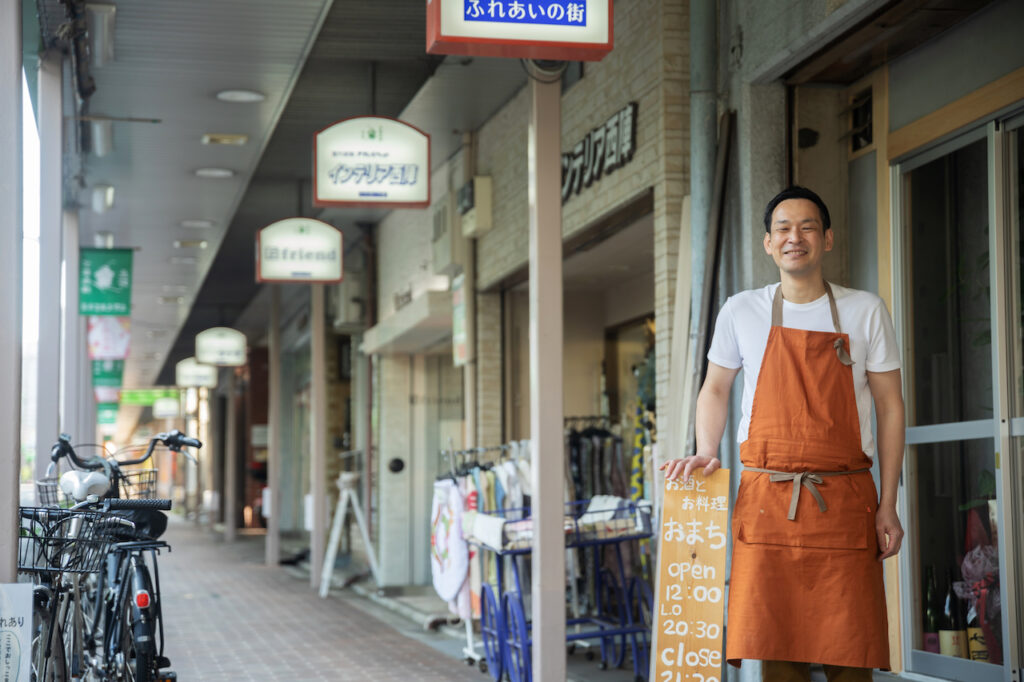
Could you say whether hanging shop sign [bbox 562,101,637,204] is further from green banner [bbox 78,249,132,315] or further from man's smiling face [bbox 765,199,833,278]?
green banner [bbox 78,249,132,315]

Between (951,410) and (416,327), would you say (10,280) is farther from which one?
(416,327)

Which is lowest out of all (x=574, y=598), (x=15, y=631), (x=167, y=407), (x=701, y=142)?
(x=574, y=598)

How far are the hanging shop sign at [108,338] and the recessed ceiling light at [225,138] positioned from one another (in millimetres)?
5278

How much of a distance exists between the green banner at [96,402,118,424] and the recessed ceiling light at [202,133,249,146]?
27.6 metres

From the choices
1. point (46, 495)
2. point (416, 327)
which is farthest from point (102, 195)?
point (46, 495)

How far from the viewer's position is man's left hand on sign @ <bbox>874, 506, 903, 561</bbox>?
11.2 feet

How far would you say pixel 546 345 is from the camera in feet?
17.1

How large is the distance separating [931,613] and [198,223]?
40.7 ft

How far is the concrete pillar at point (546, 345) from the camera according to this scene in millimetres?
5191

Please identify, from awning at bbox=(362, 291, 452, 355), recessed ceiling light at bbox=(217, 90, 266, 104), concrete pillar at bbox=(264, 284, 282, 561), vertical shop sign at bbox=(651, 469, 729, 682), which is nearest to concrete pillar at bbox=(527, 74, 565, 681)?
vertical shop sign at bbox=(651, 469, 729, 682)

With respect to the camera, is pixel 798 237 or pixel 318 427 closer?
pixel 798 237

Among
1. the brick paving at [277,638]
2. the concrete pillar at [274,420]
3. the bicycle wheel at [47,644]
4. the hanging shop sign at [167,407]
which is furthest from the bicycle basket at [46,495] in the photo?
the hanging shop sign at [167,407]

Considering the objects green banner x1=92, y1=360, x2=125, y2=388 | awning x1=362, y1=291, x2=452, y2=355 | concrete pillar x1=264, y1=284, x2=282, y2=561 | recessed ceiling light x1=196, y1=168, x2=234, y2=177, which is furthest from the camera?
green banner x1=92, y1=360, x2=125, y2=388

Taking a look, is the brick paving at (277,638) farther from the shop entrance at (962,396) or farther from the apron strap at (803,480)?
the apron strap at (803,480)
